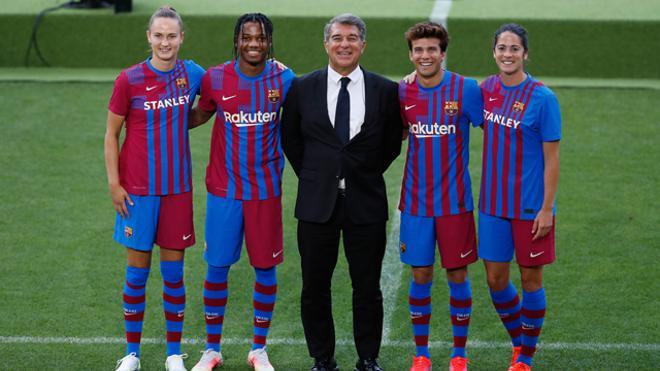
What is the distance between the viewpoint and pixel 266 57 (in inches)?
211

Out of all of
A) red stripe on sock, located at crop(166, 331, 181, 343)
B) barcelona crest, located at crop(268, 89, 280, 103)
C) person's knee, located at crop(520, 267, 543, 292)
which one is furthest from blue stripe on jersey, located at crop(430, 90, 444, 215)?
red stripe on sock, located at crop(166, 331, 181, 343)

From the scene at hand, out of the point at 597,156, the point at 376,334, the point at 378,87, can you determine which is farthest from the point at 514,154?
→ the point at 597,156

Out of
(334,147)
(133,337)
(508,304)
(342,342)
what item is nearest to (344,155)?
(334,147)

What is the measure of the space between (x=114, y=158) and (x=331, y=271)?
1175 millimetres

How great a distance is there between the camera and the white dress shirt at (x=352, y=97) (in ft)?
17.0

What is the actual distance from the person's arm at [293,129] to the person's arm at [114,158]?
0.78 metres

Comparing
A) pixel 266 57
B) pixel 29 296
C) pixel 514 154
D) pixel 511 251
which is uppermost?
pixel 266 57

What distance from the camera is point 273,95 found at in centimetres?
531

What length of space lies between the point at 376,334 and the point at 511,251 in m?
0.78

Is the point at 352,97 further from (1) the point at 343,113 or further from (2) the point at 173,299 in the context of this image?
(2) the point at 173,299

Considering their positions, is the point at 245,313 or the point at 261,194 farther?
the point at 245,313

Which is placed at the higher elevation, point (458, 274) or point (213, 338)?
point (458, 274)

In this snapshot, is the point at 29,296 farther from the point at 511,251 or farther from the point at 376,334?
the point at 511,251

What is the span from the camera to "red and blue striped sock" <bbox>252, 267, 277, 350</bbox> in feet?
18.2
